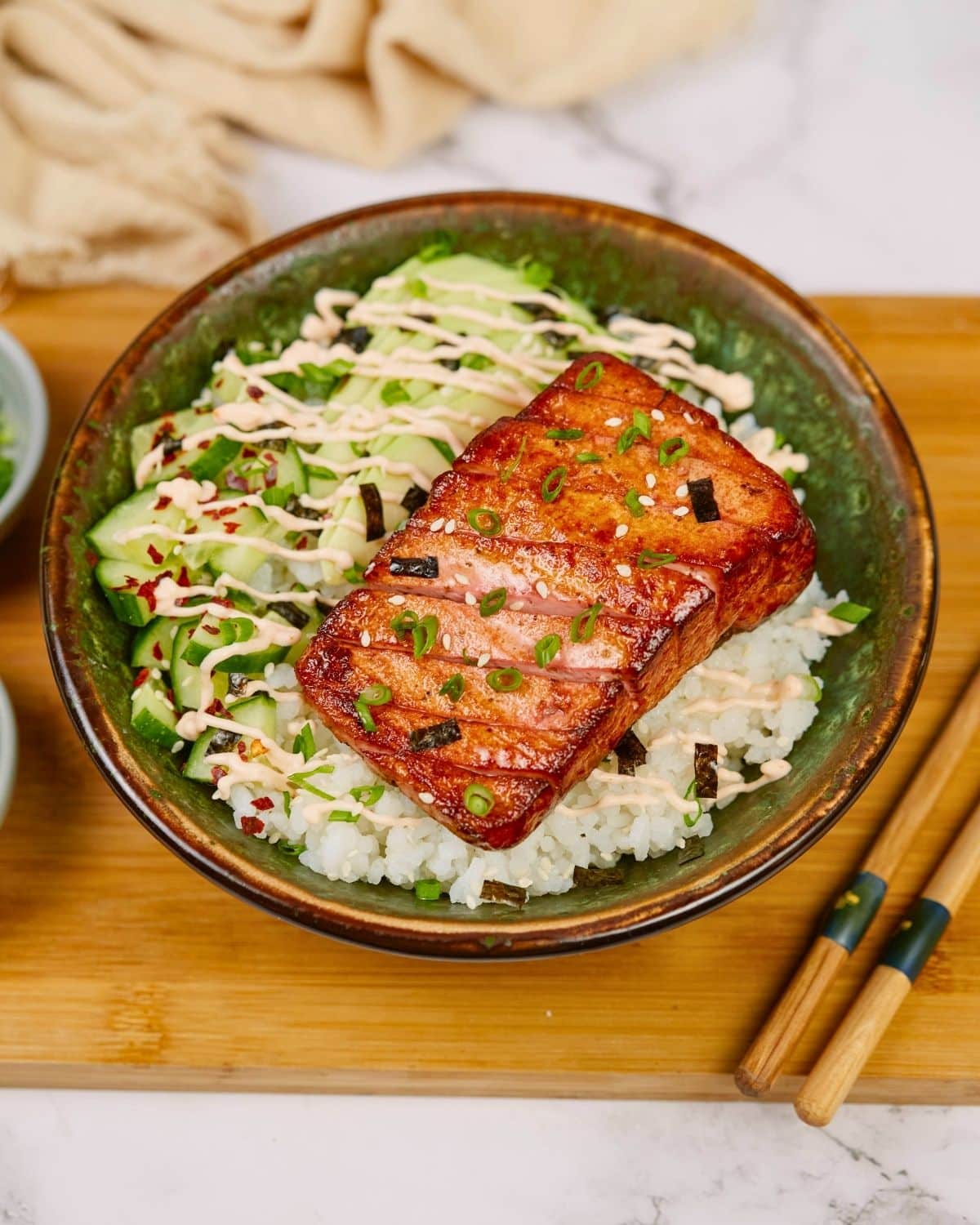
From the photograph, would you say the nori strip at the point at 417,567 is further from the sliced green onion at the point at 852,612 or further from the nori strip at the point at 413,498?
the sliced green onion at the point at 852,612

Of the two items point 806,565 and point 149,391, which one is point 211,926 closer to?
point 149,391

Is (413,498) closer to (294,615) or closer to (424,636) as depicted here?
(294,615)

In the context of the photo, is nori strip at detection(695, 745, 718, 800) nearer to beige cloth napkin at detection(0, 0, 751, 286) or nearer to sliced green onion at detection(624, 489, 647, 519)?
sliced green onion at detection(624, 489, 647, 519)

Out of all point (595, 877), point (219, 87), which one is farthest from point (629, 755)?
point (219, 87)

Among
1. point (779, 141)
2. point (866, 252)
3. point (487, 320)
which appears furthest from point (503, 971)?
point (779, 141)

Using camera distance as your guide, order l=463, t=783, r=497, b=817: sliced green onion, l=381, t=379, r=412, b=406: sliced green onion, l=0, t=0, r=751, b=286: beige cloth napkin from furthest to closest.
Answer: l=0, t=0, r=751, b=286: beige cloth napkin
l=381, t=379, r=412, b=406: sliced green onion
l=463, t=783, r=497, b=817: sliced green onion

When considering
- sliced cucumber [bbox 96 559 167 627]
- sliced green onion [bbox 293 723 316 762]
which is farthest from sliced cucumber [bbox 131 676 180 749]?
sliced green onion [bbox 293 723 316 762]

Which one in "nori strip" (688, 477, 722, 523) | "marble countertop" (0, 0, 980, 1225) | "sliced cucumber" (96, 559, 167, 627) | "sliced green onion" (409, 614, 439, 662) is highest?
"nori strip" (688, 477, 722, 523)
